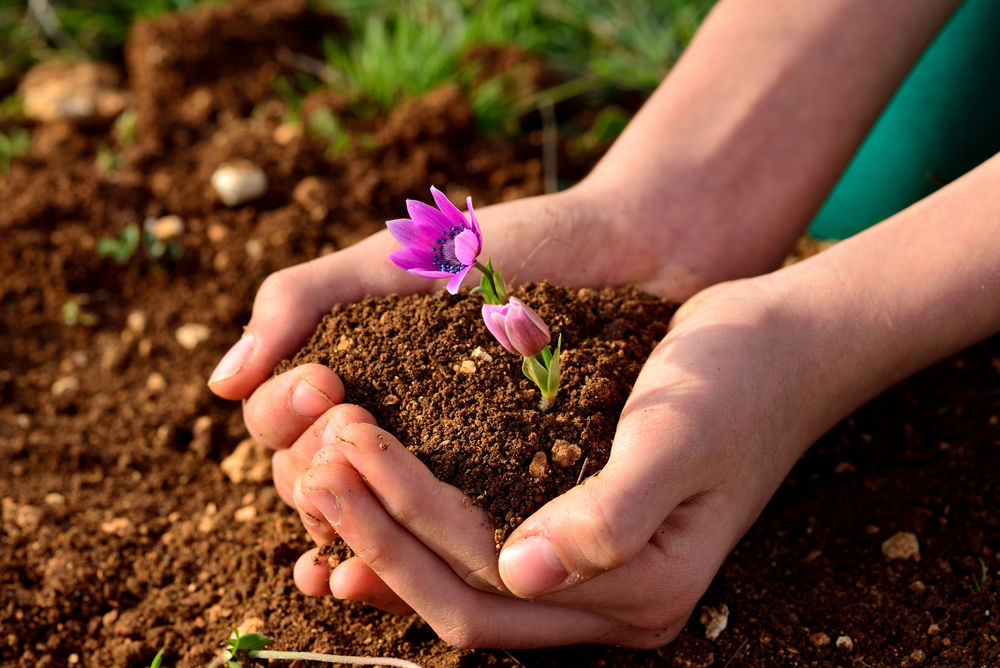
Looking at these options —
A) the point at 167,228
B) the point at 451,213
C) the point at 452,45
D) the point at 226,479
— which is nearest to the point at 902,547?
the point at 451,213

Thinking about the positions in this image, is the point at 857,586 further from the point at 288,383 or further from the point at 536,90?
the point at 536,90

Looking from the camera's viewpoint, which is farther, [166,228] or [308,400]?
[166,228]

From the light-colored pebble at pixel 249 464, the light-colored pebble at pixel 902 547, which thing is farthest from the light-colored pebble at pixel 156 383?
the light-colored pebble at pixel 902 547

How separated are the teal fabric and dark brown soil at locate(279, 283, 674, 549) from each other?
3.86ft

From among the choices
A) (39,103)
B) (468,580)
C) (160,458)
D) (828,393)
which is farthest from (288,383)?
(39,103)

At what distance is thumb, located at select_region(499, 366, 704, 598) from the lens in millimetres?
1429

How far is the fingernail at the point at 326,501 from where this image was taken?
1525 millimetres

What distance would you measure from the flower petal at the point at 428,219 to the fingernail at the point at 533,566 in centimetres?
55

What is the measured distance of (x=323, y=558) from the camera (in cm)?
172

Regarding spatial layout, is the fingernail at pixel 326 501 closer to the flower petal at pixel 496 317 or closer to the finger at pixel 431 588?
the finger at pixel 431 588

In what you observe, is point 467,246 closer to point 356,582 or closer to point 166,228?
point 356,582

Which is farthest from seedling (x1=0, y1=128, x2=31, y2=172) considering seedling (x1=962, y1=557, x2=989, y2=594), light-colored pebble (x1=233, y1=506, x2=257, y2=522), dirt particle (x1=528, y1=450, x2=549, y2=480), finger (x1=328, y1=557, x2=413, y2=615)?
seedling (x1=962, y1=557, x2=989, y2=594)

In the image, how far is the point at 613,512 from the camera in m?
1.43

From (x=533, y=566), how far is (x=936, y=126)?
1893 mm
